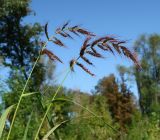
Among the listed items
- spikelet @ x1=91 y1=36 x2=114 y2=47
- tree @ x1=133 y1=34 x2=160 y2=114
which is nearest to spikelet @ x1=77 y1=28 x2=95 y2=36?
spikelet @ x1=91 y1=36 x2=114 y2=47

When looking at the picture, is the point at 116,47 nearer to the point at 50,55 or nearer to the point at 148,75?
the point at 50,55

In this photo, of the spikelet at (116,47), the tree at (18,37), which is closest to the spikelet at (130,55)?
the spikelet at (116,47)

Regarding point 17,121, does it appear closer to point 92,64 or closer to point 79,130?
point 79,130

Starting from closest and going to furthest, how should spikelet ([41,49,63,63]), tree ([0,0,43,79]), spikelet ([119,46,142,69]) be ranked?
spikelet ([119,46,142,69]) < spikelet ([41,49,63,63]) < tree ([0,0,43,79])

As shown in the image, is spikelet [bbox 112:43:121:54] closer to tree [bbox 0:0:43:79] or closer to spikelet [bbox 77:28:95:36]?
spikelet [bbox 77:28:95:36]

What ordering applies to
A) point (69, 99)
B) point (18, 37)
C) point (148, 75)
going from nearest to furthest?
point (69, 99) → point (18, 37) → point (148, 75)

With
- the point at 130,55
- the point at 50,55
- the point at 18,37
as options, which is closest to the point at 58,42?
the point at 50,55

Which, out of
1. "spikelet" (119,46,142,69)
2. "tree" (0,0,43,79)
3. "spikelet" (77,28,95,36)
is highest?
"tree" (0,0,43,79)

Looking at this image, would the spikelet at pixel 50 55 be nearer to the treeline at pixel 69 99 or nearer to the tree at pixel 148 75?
the treeline at pixel 69 99
